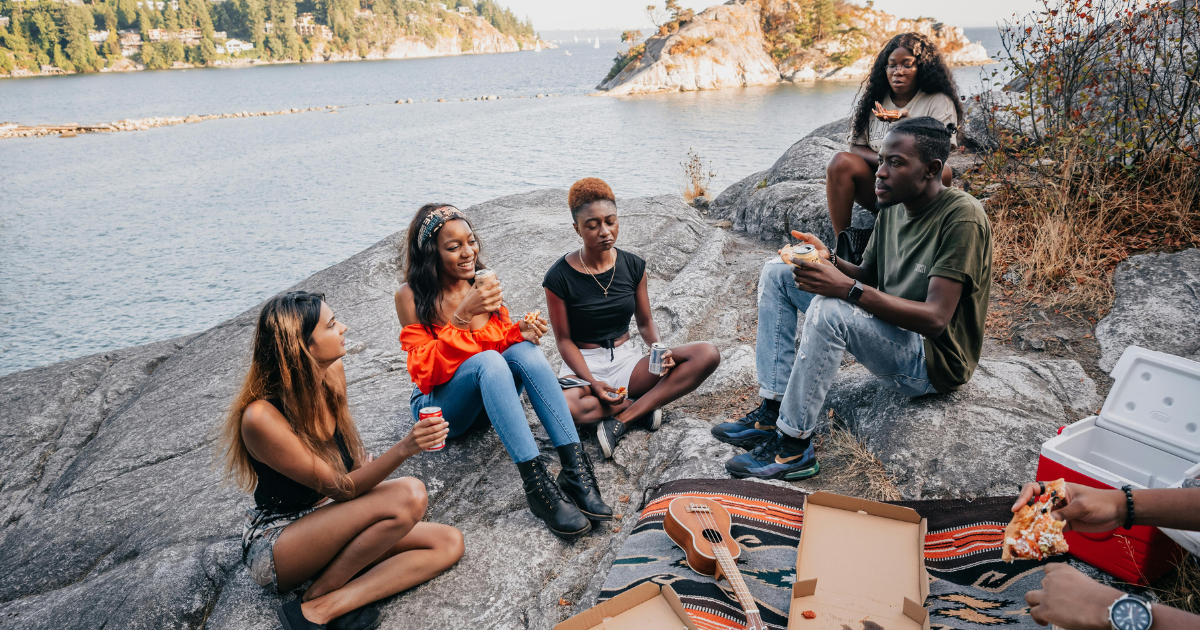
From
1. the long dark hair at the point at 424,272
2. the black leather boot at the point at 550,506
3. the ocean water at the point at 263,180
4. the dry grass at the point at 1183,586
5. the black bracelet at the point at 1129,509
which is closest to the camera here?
the black bracelet at the point at 1129,509

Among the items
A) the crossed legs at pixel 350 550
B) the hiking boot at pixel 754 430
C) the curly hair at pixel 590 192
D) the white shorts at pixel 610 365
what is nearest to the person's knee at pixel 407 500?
the crossed legs at pixel 350 550

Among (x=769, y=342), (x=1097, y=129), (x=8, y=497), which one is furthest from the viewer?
(x=1097, y=129)

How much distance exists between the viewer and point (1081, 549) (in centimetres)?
241

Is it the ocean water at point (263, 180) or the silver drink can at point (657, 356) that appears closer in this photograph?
the silver drink can at point (657, 356)

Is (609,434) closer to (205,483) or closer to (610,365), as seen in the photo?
(610,365)

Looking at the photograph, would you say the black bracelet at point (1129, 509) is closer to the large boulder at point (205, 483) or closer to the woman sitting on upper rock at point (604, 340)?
the large boulder at point (205, 483)

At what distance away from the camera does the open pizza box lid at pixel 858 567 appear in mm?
2180

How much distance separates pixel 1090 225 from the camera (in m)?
4.97

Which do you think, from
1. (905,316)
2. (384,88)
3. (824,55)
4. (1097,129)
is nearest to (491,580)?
(905,316)

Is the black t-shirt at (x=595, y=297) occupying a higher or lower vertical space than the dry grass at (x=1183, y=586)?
higher

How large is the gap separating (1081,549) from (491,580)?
249 cm

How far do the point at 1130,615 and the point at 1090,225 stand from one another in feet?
14.8

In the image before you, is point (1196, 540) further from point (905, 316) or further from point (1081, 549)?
point (905, 316)

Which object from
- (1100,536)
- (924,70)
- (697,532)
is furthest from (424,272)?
(924,70)
